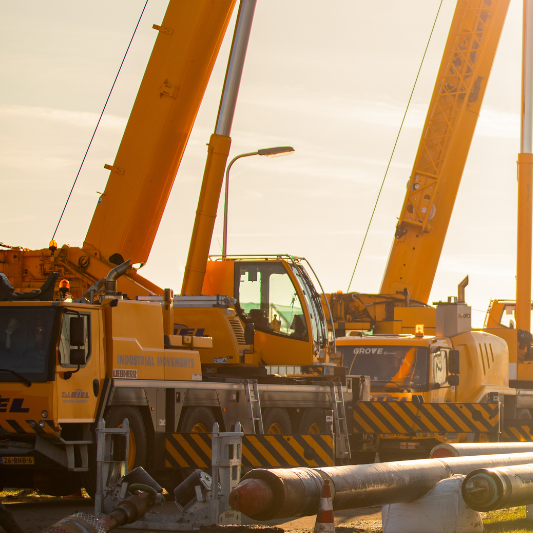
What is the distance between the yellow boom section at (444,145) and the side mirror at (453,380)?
853 cm

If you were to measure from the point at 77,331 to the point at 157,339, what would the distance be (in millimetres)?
1780

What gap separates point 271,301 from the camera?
1741 cm

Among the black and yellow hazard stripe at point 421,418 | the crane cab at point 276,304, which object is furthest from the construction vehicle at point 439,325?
the crane cab at point 276,304

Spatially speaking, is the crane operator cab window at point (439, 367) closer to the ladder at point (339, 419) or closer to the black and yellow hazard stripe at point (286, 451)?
the ladder at point (339, 419)

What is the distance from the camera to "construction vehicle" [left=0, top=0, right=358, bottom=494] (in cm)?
1225

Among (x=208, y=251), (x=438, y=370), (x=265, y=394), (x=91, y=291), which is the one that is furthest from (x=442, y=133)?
(x=91, y=291)

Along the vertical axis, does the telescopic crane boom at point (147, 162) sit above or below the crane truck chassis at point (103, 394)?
above

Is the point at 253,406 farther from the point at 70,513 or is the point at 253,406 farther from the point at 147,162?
the point at 147,162

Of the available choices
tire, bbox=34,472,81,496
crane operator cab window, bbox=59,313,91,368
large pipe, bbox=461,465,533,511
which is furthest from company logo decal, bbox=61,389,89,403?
large pipe, bbox=461,465,533,511

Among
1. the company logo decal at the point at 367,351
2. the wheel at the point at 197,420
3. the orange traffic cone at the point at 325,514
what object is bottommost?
the orange traffic cone at the point at 325,514

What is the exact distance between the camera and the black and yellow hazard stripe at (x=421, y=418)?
16.8 m

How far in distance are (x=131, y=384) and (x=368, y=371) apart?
7.89 m

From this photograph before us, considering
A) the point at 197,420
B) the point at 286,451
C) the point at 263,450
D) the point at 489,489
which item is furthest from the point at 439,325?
the point at 489,489

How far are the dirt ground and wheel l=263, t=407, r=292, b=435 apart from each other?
2.24 m
